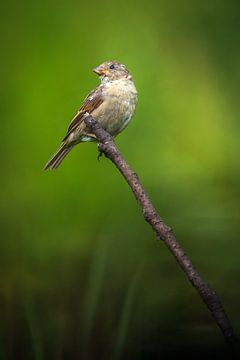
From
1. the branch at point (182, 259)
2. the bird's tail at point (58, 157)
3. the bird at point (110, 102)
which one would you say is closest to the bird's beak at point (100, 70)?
the bird at point (110, 102)

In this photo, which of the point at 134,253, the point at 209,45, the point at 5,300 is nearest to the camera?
the point at 5,300

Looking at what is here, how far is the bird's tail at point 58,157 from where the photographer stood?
1825 millimetres

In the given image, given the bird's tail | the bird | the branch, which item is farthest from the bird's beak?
the branch

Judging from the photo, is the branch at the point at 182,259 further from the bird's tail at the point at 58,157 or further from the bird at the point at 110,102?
the bird at the point at 110,102

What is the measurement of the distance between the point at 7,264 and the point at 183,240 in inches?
15.4

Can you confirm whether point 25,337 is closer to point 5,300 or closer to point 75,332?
point 75,332

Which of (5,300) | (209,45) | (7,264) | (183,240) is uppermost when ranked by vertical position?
(209,45)

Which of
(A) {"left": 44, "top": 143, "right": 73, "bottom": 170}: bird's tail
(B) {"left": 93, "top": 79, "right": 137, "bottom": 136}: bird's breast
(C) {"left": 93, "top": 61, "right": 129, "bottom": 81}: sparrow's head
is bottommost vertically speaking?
(A) {"left": 44, "top": 143, "right": 73, "bottom": 170}: bird's tail

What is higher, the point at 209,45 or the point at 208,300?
the point at 209,45

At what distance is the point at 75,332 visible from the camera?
920 millimetres

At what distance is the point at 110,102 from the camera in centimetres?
221

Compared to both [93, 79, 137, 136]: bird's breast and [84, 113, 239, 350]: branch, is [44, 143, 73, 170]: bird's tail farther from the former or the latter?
[84, 113, 239, 350]: branch

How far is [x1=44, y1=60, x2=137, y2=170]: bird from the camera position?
212 cm

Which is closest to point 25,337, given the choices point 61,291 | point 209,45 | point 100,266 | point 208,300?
point 100,266
